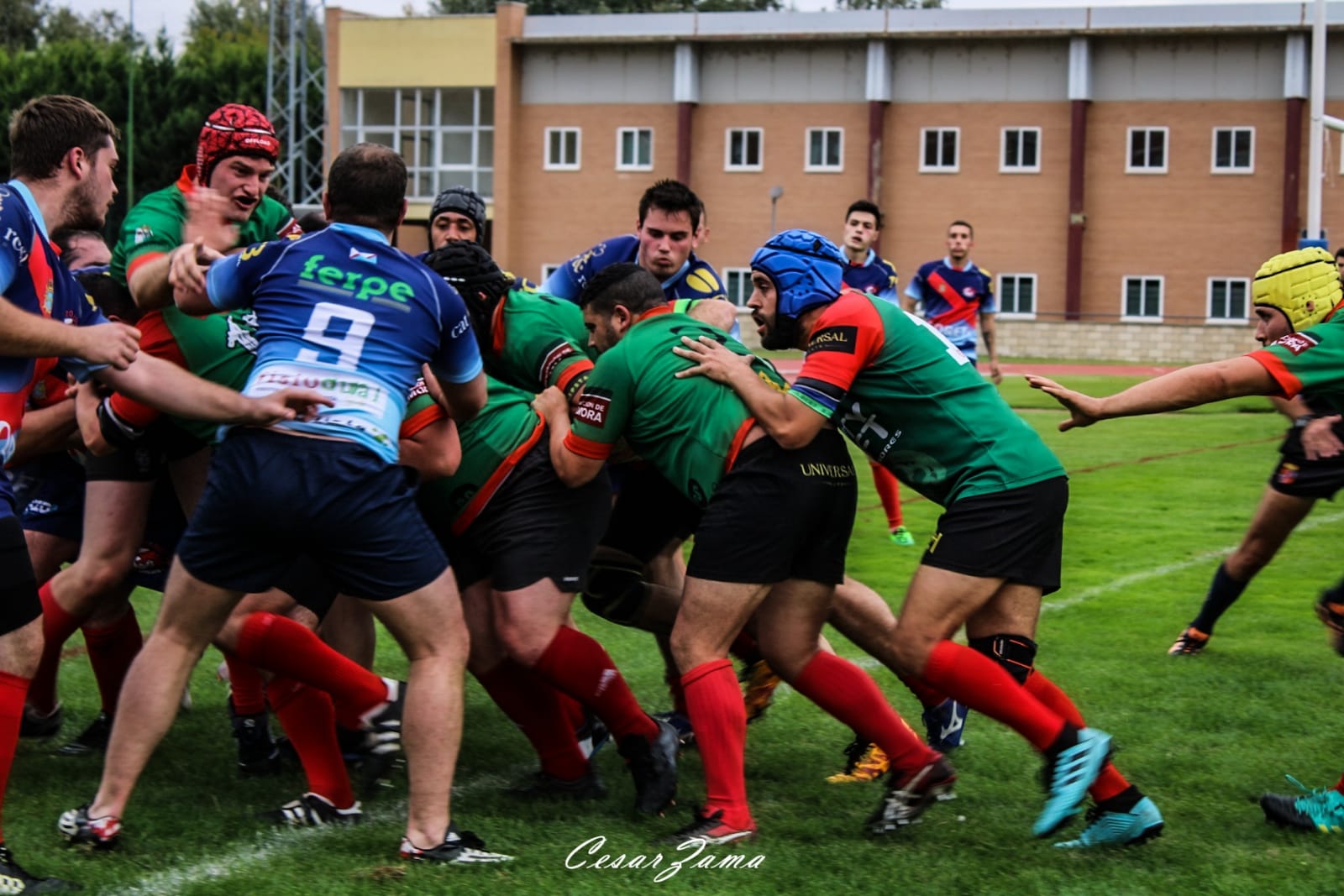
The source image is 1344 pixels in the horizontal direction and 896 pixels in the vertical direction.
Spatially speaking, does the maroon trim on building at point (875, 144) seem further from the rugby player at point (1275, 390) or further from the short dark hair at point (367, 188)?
the short dark hair at point (367, 188)

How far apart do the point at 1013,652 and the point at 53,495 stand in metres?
3.89

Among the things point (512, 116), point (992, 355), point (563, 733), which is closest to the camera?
point (563, 733)

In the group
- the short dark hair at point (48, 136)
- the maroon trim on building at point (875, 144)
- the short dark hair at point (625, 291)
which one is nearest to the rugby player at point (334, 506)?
the short dark hair at point (48, 136)

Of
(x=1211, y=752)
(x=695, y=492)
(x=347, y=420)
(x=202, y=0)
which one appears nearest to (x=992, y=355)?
(x=1211, y=752)

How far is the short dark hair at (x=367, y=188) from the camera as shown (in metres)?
4.60

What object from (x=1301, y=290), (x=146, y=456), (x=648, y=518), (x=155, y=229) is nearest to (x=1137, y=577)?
(x=1301, y=290)

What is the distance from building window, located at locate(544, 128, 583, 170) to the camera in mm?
53062

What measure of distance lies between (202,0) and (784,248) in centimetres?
8910

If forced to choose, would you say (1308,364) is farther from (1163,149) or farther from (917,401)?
(1163,149)

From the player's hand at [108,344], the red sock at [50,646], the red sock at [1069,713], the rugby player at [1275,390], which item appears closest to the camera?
the player's hand at [108,344]

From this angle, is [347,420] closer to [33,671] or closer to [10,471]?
[33,671]

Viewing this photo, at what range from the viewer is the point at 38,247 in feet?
14.8

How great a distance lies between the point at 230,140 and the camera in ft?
17.8

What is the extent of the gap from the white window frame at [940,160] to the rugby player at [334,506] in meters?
47.1
